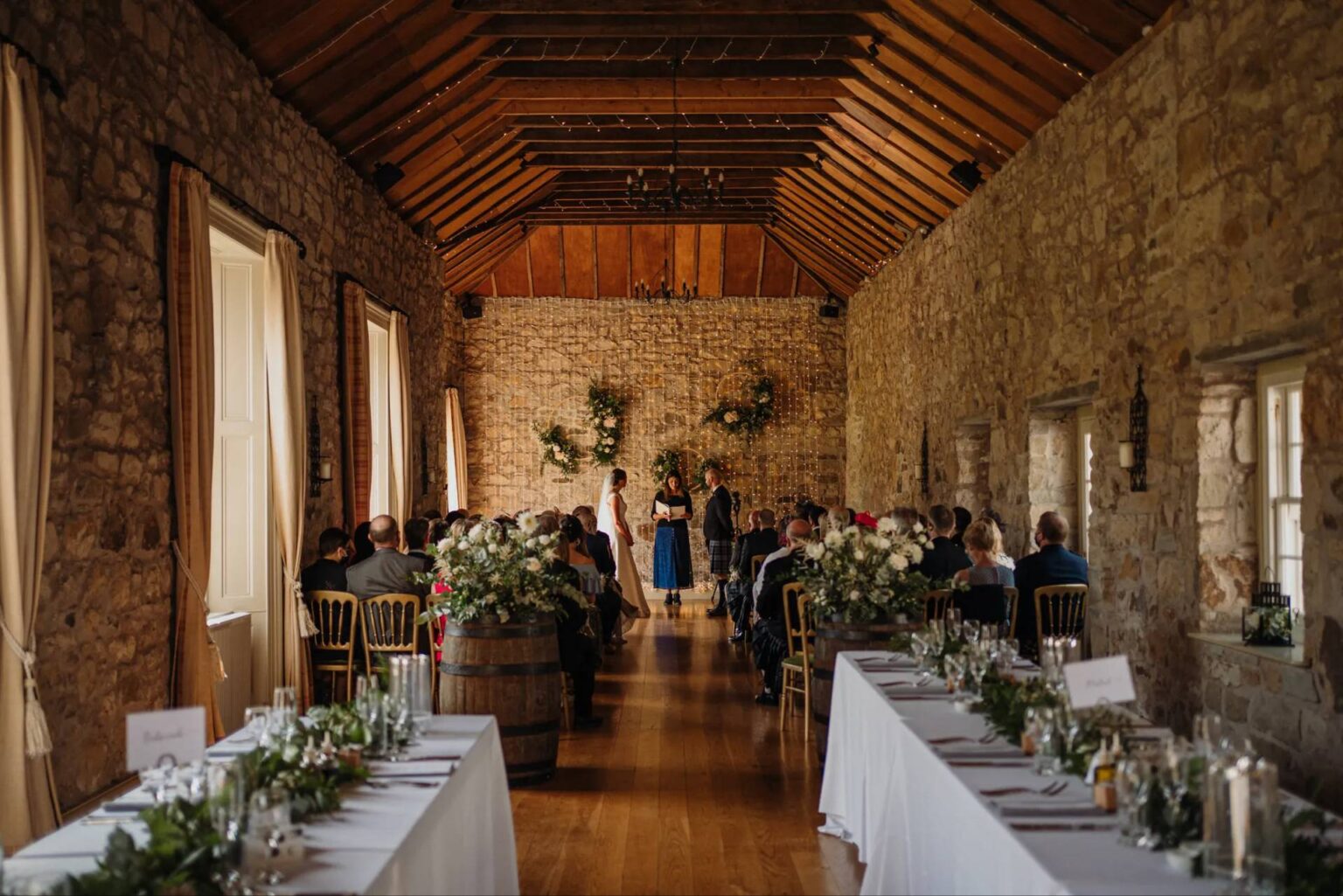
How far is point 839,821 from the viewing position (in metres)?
5.10

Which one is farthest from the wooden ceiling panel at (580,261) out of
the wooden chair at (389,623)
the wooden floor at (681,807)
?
the wooden chair at (389,623)

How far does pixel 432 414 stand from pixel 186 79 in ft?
23.8

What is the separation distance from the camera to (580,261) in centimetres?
1670

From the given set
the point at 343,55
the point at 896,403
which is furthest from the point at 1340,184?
the point at 896,403

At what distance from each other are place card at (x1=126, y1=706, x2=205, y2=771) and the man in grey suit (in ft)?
14.4

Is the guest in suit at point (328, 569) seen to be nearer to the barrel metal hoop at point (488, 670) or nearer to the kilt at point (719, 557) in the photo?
the barrel metal hoop at point (488, 670)

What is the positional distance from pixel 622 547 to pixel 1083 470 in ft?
18.2

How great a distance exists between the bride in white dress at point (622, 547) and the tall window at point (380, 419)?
228 centimetres

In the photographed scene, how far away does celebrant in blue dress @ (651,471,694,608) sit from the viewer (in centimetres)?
1513

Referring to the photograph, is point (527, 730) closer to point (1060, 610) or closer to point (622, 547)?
point (1060, 610)

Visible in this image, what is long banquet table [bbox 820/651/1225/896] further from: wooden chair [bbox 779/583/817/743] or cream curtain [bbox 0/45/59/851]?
cream curtain [bbox 0/45/59/851]

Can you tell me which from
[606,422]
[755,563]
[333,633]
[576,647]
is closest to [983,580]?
[576,647]

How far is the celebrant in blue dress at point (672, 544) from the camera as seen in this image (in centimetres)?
1513

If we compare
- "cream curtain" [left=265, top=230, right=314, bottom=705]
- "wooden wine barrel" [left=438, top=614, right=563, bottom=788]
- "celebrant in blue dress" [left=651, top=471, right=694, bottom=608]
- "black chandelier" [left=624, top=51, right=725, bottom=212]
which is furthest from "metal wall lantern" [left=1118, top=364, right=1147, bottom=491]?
"celebrant in blue dress" [left=651, top=471, right=694, bottom=608]
